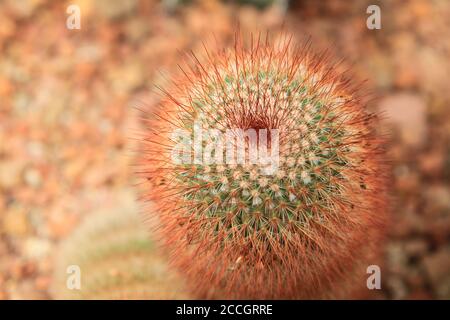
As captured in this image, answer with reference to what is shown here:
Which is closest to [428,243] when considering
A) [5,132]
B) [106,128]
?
[106,128]

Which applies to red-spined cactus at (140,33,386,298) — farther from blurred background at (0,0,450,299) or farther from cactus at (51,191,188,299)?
blurred background at (0,0,450,299)

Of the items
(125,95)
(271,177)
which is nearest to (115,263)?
(271,177)

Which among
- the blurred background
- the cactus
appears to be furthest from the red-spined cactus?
the blurred background

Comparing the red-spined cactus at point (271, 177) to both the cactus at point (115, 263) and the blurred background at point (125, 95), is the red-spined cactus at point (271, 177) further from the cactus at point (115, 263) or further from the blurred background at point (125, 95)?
the blurred background at point (125, 95)

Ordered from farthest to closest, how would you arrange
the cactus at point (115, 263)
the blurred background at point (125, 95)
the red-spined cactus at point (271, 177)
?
the blurred background at point (125, 95), the cactus at point (115, 263), the red-spined cactus at point (271, 177)

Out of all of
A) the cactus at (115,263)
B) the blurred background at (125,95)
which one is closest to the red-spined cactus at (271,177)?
the cactus at (115,263)

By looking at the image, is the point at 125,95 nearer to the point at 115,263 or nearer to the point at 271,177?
the point at 115,263
